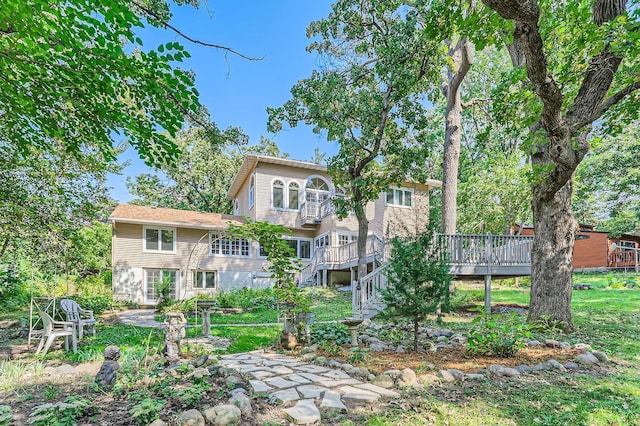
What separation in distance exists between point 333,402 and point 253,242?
14.8m

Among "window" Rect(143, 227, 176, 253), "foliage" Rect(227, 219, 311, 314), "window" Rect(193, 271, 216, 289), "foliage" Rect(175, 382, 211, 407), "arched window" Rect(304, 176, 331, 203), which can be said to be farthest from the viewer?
"arched window" Rect(304, 176, 331, 203)

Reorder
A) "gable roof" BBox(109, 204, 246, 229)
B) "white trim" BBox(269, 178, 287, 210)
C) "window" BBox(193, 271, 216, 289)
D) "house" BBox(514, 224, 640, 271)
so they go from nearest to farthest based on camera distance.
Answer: "gable roof" BBox(109, 204, 246, 229) < "window" BBox(193, 271, 216, 289) < "white trim" BBox(269, 178, 287, 210) < "house" BBox(514, 224, 640, 271)

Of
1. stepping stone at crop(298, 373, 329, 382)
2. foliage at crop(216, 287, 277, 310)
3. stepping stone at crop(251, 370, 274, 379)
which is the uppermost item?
stepping stone at crop(298, 373, 329, 382)

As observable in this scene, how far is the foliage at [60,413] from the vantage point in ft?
8.67

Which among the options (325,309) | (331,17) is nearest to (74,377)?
(325,309)

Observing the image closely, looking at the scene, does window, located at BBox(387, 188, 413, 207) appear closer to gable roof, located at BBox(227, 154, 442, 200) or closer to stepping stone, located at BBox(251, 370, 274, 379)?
gable roof, located at BBox(227, 154, 442, 200)

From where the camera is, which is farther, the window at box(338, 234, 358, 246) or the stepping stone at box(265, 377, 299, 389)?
the window at box(338, 234, 358, 246)

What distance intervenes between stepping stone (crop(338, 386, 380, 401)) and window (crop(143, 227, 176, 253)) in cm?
1469

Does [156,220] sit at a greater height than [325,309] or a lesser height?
greater

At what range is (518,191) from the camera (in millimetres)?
15234

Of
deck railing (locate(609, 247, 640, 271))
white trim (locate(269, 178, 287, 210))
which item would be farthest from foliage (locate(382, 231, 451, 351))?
deck railing (locate(609, 247, 640, 271))

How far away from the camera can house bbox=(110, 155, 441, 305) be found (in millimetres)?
15570

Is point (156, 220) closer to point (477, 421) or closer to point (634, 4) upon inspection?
point (477, 421)

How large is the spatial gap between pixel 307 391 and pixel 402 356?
78.8 inches
